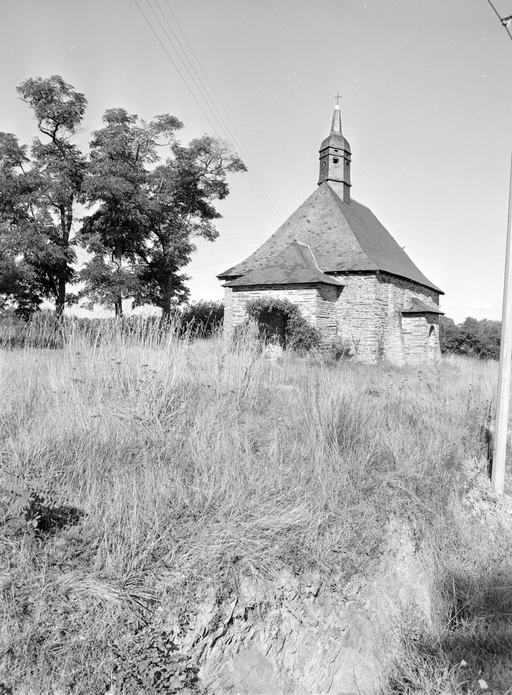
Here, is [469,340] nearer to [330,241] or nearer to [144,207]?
[330,241]

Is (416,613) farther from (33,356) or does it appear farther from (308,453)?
(33,356)

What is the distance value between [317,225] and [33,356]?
17.2 metres

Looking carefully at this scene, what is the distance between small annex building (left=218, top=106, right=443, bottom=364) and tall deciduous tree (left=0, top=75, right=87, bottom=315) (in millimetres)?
7748

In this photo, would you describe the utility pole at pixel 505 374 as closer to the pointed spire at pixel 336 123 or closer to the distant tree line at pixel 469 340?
the pointed spire at pixel 336 123

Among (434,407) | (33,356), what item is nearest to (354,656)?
(434,407)

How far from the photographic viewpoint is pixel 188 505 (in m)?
3.47

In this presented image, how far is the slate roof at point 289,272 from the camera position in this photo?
17.8 metres

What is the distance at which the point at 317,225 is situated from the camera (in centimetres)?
2148

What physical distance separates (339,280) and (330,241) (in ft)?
8.15

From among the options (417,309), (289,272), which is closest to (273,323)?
(289,272)

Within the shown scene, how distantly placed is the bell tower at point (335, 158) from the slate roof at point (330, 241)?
0.34m

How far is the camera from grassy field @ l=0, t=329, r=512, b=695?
2.50m

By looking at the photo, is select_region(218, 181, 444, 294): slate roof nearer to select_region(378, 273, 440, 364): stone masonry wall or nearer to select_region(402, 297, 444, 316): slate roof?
select_region(378, 273, 440, 364): stone masonry wall

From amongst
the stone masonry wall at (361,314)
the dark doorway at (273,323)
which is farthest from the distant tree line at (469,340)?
the dark doorway at (273,323)
